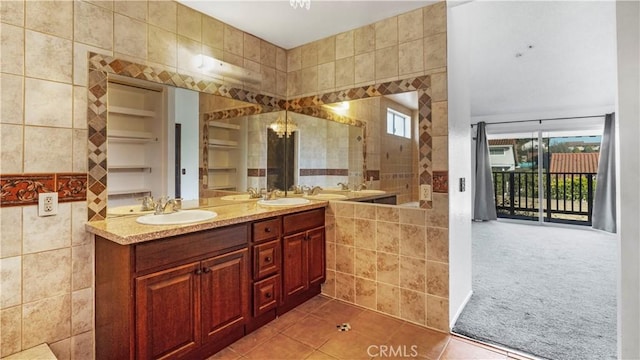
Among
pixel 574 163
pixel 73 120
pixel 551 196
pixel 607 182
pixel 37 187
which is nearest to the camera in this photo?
pixel 37 187

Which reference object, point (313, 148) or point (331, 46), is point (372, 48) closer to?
point (331, 46)

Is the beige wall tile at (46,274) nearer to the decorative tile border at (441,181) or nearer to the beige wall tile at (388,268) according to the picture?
the beige wall tile at (388,268)

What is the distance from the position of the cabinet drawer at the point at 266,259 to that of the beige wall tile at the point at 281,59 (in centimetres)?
177

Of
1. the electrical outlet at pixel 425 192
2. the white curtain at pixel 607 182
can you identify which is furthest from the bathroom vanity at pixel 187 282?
the white curtain at pixel 607 182

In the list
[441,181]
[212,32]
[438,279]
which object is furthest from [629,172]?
[212,32]

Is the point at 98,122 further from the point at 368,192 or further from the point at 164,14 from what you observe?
the point at 368,192

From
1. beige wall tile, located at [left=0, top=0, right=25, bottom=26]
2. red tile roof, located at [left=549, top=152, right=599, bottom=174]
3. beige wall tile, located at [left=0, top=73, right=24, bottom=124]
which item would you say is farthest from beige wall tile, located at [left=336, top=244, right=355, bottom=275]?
red tile roof, located at [left=549, top=152, right=599, bottom=174]

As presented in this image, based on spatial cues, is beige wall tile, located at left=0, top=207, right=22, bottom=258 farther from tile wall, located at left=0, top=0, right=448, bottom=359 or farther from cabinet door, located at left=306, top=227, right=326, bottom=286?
cabinet door, located at left=306, top=227, right=326, bottom=286

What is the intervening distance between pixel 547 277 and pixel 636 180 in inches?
91.9

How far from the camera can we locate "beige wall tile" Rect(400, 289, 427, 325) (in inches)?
88.3

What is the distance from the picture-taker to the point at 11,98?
4.88ft

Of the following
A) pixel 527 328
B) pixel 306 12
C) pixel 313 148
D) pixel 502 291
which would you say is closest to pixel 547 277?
pixel 502 291

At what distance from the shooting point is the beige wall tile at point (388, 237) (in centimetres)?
237

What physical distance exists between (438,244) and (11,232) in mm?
2515
